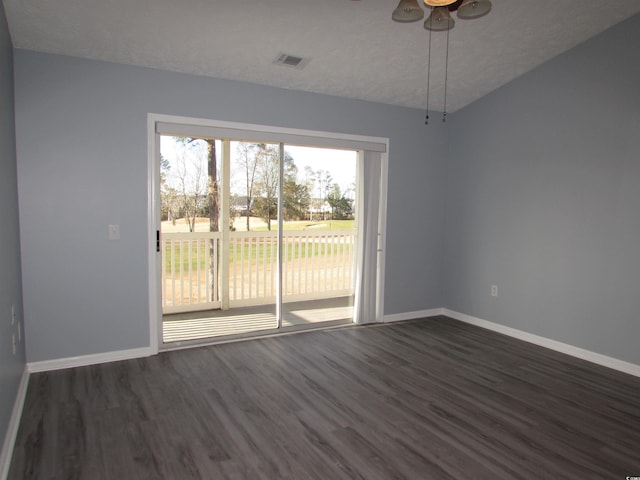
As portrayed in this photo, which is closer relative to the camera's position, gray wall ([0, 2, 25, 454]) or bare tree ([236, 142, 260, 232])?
gray wall ([0, 2, 25, 454])

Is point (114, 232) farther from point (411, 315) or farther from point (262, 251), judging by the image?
point (411, 315)

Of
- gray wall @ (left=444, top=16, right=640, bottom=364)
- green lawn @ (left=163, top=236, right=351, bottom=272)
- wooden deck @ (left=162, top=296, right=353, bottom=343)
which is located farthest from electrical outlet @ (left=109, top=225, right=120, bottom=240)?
gray wall @ (left=444, top=16, right=640, bottom=364)

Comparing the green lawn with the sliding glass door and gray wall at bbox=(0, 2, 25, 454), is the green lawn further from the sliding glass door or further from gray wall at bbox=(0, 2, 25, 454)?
gray wall at bbox=(0, 2, 25, 454)

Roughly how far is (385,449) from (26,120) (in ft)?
10.5

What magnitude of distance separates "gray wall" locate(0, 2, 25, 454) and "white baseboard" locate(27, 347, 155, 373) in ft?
0.76

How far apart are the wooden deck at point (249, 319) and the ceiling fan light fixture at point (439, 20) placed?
2.90 m

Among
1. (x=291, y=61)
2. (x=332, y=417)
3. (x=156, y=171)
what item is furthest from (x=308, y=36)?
(x=332, y=417)

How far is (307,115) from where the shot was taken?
401cm

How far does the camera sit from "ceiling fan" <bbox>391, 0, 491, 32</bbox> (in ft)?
7.24

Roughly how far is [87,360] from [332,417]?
2.02 metres

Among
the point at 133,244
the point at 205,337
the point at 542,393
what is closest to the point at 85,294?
the point at 133,244

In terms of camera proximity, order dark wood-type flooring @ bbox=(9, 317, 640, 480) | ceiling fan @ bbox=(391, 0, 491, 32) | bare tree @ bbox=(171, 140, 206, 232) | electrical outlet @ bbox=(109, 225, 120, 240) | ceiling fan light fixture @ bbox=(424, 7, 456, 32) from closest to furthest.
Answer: dark wood-type flooring @ bbox=(9, 317, 640, 480), ceiling fan @ bbox=(391, 0, 491, 32), ceiling fan light fixture @ bbox=(424, 7, 456, 32), electrical outlet @ bbox=(109, 225, 120, 240), bare tree @ bbox=(171, 140, 206, 232)

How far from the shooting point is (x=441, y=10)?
8.01 feet

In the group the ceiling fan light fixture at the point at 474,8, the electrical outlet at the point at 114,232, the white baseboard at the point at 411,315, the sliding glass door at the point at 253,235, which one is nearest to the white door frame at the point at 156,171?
the electrical outlet at the point at 114,232
